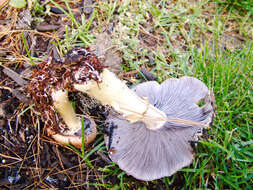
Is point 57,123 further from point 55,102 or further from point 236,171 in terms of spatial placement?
point 236,171

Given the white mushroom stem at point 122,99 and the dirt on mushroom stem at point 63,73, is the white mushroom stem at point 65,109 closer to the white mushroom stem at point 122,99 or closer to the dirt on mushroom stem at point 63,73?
the dirt on mushroom stem at point 63,73

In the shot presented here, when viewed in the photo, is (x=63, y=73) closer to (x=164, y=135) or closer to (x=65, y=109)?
(x=65, y=109)

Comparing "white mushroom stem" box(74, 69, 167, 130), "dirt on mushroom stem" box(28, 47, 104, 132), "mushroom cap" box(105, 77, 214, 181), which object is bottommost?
"mushroom cap" box(105, 77, 214, 181)

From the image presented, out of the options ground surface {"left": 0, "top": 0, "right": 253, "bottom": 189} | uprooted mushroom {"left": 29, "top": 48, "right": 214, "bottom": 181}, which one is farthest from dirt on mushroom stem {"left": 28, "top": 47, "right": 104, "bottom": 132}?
ground surface {"left": 0, "top": 0, "right": 253, "bottom": 189}

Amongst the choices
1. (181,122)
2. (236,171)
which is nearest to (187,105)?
(181,122)

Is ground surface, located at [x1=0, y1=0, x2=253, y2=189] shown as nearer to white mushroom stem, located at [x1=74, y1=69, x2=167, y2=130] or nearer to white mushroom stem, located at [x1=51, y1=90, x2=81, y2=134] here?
white mushroom stem, located at [x1=51, y1=90, x2=81, y2=134]

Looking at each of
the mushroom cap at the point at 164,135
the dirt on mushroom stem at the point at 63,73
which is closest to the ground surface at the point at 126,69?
the mushroom cap at the point at 164,135
